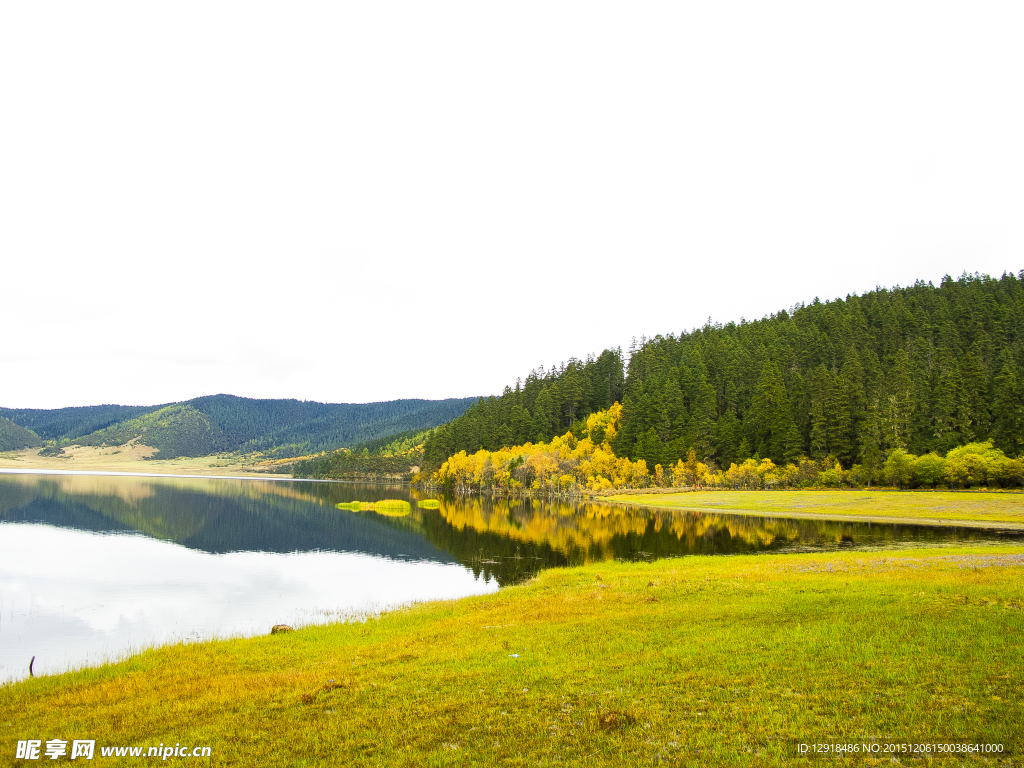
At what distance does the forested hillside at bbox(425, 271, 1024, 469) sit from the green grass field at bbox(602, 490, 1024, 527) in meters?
22.3

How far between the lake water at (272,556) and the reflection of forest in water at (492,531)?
24cm

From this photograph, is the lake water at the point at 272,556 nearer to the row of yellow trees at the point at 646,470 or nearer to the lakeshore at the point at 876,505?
the lakeshore at the point at 876,505

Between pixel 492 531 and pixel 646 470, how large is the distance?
8196 centimetres

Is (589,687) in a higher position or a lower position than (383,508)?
higher

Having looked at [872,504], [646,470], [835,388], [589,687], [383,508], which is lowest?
[383,508]

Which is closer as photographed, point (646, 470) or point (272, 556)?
point (272, 556)

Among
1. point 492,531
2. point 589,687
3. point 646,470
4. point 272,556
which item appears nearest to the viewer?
point 589,687

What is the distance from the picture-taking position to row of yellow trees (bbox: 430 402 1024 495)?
3521 inches

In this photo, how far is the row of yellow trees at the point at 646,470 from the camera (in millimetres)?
89438

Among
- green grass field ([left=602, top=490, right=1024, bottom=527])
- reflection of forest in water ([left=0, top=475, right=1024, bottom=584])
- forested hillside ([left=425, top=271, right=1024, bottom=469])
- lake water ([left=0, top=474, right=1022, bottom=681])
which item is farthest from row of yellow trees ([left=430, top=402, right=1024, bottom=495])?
lake water ([left=0, top=474, right=1022, bottom=681])

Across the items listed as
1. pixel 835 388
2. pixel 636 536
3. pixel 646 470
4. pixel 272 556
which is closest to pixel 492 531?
pixel 636 536

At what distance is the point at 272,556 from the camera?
51094 millimetres

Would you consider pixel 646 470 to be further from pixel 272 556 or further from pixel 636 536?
pixel 272 556

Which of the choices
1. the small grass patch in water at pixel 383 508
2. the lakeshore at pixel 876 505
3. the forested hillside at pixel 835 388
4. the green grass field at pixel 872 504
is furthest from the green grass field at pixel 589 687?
the forested hillside at pixel 835 388
